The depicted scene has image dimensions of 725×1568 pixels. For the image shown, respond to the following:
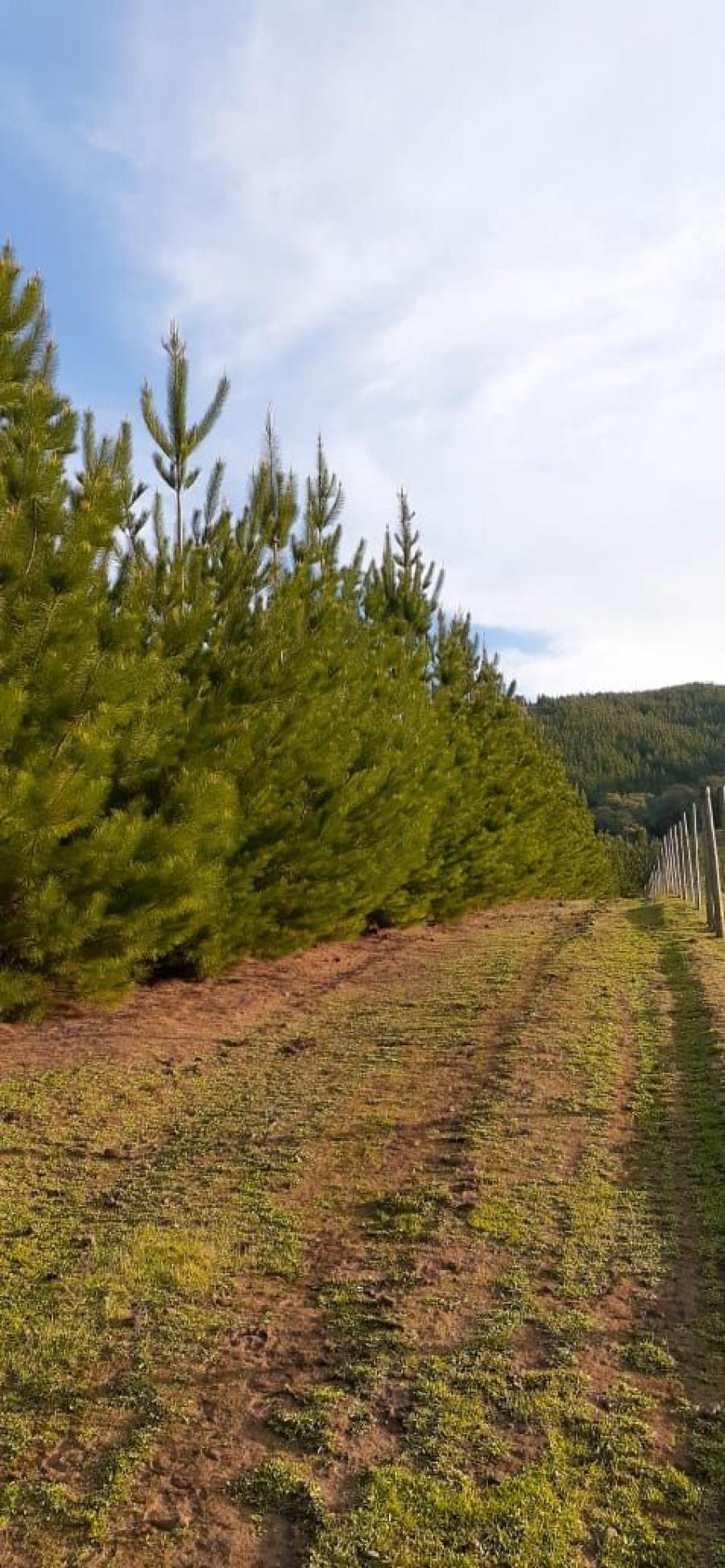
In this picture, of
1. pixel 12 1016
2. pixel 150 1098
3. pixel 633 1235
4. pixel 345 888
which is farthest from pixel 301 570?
pixel 633 1235

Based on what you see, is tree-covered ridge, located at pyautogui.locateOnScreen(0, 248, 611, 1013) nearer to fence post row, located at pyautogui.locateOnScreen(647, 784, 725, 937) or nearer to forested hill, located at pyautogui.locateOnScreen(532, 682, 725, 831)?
fence post row, located at pyautogui.locateOnScreen(647, 784, 725, 937)

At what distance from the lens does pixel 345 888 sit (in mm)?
8641

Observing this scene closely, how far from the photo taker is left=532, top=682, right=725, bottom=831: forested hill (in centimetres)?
7806

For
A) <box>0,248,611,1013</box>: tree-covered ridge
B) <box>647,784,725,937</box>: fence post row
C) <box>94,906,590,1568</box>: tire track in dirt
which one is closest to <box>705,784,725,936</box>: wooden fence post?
<box>647,784,725,937</box>: fence post row

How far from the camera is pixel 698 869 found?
17.3 metres

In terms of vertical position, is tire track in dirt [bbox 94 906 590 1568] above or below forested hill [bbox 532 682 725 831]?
below

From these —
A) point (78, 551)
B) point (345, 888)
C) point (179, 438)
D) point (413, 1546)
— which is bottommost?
point (413, 1546)

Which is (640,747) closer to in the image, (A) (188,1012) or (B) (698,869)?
(B) (698,869)

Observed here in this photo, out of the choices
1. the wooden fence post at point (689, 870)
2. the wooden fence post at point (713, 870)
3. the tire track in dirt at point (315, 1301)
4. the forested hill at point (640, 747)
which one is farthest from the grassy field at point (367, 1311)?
the forested hill at point (640, 747)

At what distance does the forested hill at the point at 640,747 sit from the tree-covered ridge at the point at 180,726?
57.6m

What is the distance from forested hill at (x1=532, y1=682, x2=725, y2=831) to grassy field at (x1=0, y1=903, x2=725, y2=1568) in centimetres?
6308

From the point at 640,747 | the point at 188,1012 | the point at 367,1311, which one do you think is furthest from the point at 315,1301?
the point at 640,747

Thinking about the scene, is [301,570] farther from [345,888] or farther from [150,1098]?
[150,1098]

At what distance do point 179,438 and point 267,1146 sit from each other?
601cm
